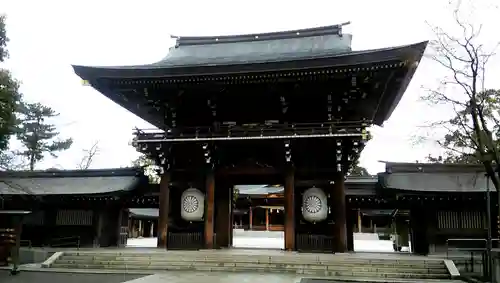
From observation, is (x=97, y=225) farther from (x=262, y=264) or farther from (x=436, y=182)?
(x=436, y=182)

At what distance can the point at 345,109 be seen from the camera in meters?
20.3

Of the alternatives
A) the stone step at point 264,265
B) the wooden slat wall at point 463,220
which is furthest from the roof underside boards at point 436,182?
the stone step at point 264,265

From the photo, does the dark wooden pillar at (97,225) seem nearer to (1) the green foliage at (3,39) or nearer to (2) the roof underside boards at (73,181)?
(2) the roof underside boards at (73,181)

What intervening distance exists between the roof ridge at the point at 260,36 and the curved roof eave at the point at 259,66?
5.93m

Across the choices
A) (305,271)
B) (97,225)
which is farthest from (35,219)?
(305,271)

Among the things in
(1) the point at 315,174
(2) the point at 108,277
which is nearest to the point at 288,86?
(1) the point at 315,174

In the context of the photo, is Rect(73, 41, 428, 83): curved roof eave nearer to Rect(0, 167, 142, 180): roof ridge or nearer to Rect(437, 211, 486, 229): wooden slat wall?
Rect(0, 167, 142, 180): roof ridge

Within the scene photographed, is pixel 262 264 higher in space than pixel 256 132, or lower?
lower

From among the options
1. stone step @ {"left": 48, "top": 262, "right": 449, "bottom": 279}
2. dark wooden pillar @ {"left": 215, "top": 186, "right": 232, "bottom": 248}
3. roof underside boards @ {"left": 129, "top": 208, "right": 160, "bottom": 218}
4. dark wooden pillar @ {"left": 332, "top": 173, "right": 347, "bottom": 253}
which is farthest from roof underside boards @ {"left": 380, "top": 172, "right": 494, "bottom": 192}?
roof underside boards @ {"left": 129, "top": 208, "right": 160, "bottom": 218}

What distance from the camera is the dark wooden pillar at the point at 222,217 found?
21.5 meters

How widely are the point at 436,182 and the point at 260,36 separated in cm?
1174

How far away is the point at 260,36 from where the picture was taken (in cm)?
2505

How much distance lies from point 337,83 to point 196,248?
30.0 ft

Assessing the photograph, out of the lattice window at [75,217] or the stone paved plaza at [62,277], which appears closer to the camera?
the stone paved plaza at [62,277]
